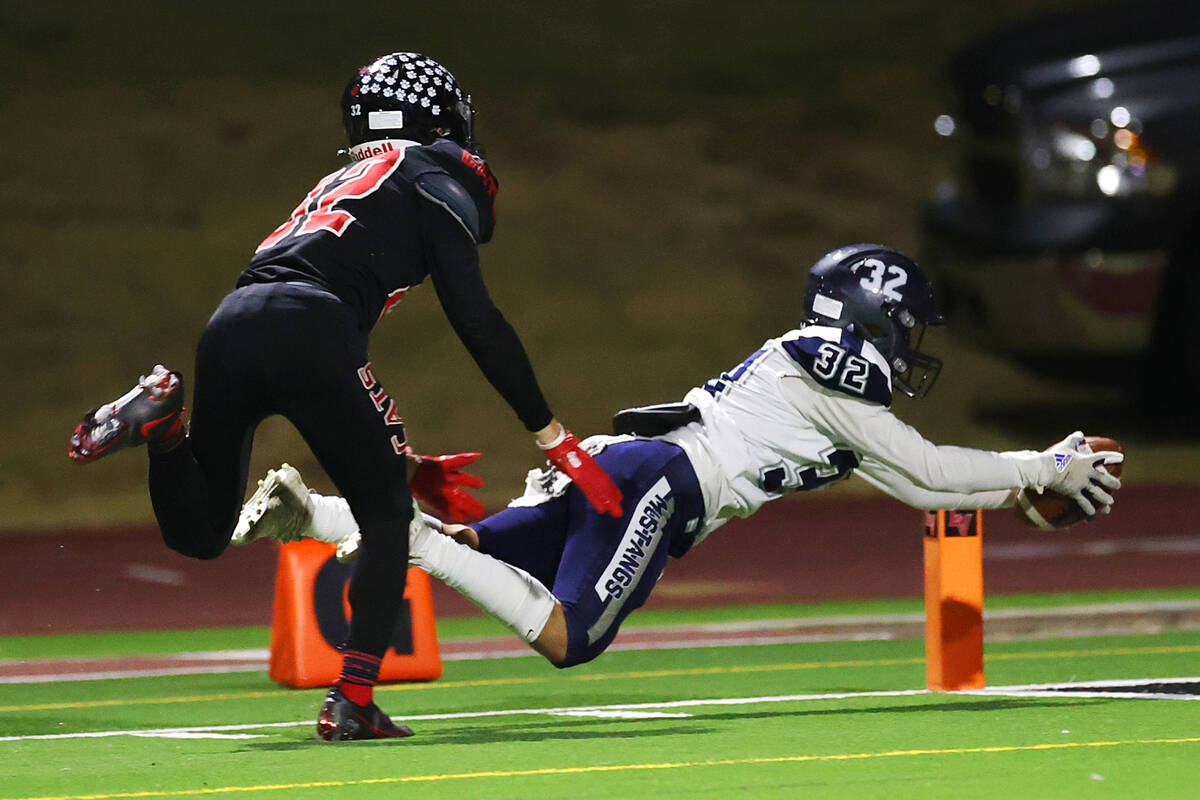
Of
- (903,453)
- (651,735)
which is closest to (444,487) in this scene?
(651,735)

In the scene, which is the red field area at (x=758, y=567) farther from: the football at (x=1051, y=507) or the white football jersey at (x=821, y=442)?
the white football jersey at (x=821, y=442)

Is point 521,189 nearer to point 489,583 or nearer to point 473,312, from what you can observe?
point 489,583

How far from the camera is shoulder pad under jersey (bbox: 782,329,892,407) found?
6.71 metres

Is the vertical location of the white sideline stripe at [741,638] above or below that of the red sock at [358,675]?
below

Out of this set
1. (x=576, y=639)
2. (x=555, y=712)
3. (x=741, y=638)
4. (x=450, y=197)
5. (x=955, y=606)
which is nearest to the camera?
(x=450, y=197)

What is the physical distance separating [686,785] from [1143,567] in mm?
7526

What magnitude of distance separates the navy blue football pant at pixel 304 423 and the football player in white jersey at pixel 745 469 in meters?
0.35

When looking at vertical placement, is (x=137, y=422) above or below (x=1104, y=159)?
above

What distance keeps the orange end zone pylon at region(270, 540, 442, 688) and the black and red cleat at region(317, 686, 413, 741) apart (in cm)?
204

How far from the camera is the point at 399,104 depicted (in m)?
6.41

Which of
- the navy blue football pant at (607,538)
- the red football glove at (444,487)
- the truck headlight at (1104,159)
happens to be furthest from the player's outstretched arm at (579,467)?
the truck headlight at (1104,159)

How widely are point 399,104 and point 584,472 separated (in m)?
1.19

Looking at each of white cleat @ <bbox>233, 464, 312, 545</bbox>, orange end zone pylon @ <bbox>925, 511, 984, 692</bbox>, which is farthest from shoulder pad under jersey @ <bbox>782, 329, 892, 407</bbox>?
white cleat @ <bbox>233, 464, 312, 545</bbox>

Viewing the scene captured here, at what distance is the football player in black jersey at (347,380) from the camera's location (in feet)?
19.6
